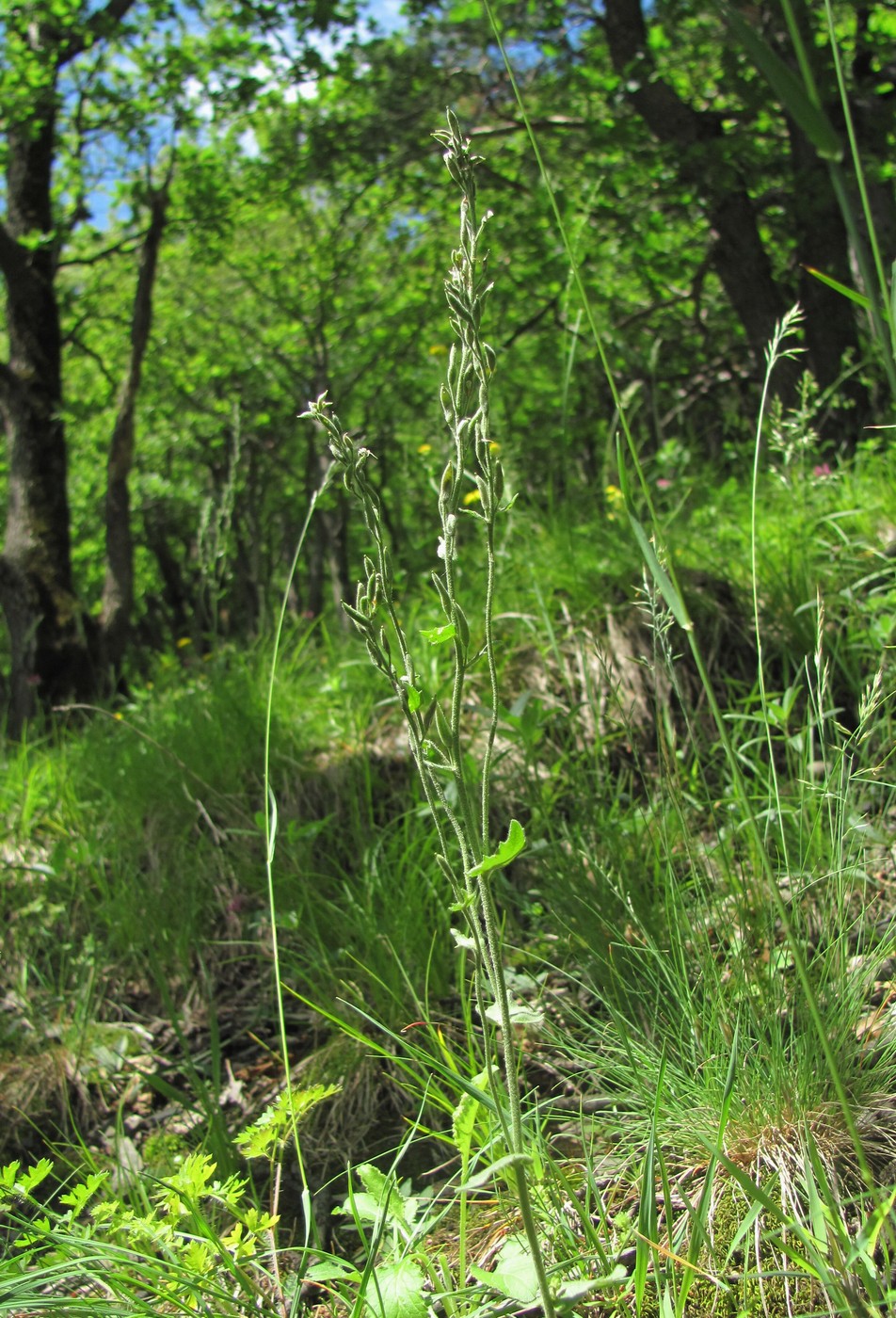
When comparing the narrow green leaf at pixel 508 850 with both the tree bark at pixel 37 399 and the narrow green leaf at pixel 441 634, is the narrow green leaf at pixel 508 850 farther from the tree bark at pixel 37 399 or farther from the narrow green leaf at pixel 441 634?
the tree bark at pixel 37 399

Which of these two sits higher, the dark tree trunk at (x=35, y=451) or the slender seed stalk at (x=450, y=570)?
the dark tree trunk at (x=35, y=451)

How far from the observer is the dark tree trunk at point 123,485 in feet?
17.8

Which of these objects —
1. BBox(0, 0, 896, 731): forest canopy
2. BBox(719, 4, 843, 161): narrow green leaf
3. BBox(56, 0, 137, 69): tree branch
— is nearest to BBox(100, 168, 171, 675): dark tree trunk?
BBox(0, 0, 896, 731): forest canopy

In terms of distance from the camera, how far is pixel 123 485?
546cm

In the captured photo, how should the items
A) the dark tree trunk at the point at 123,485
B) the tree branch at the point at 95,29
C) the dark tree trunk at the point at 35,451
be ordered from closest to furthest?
Result: 1. the tree branch at the point at 95,29
2. the dark tree trunk at the point at 35,451
3. the dark tree trunk at the point at 123,485

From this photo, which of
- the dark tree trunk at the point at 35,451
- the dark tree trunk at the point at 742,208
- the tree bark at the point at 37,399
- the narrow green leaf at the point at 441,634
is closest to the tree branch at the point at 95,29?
the tree bark at the point at 37,399

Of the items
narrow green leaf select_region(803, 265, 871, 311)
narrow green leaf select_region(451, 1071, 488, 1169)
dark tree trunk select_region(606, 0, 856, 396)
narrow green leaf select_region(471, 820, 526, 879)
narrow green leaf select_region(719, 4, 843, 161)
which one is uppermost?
dark tree trunk select_region(606, 0, 856, 396)

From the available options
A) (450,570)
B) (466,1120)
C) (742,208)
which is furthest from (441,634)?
(742,208)

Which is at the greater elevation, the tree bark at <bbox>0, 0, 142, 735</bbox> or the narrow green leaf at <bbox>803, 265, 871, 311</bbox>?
the tree bark at <bbox>0, 0, 142, 735</bbox>

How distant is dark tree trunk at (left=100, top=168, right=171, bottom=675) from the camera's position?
5.42 metres

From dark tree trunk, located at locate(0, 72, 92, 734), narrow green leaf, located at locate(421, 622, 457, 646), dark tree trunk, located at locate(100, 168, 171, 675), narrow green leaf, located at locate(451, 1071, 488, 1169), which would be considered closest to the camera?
narrow green leaf, located at locate(421, 622, 457, 646)

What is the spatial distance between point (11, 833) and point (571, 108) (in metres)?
5.82

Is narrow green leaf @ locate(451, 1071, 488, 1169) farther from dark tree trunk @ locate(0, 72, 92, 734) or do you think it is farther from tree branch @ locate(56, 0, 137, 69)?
tree branch @ locate(56, 0, 137, 69)

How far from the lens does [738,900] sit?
4.73 ft
